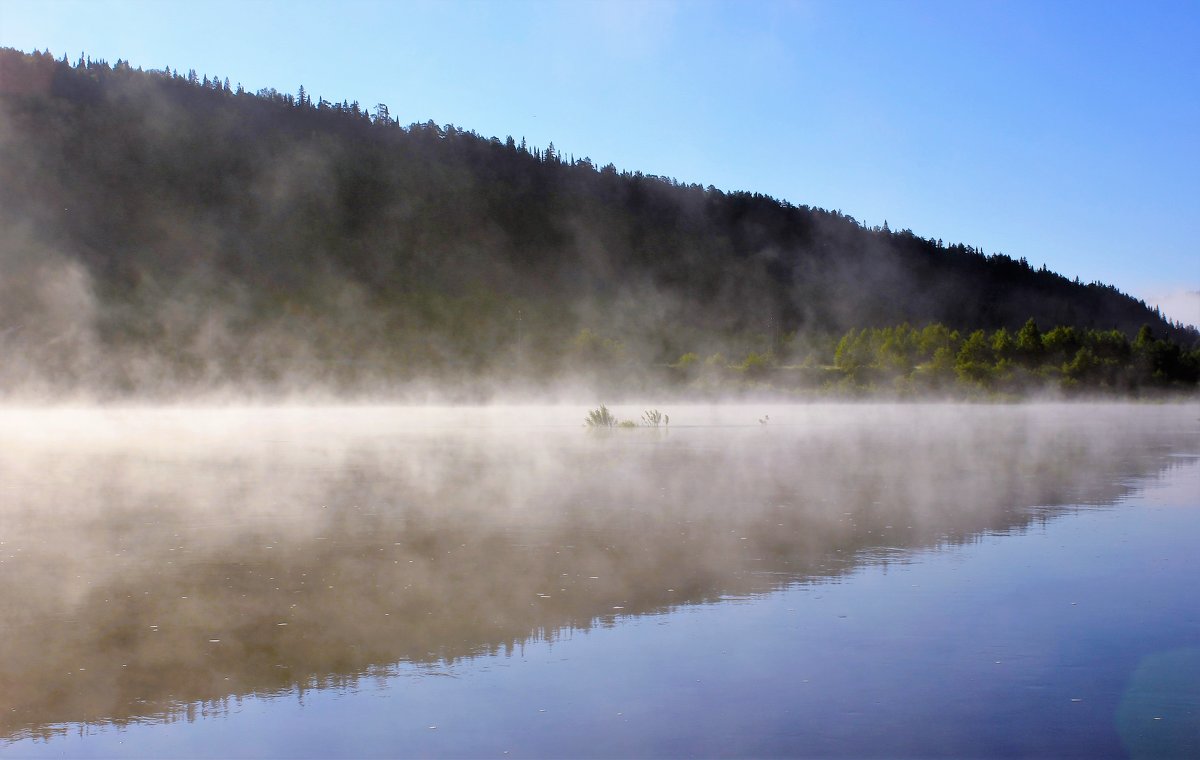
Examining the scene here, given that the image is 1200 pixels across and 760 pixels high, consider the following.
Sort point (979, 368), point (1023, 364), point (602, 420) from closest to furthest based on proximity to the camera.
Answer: point (602, 420)
point (979, 368)
point (1023, 364)

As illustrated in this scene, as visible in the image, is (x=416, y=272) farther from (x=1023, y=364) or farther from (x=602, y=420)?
(x=602, y=420)

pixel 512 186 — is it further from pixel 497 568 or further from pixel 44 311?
pixel 497 568

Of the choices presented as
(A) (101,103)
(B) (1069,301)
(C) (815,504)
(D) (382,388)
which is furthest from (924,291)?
(C) (815,504)

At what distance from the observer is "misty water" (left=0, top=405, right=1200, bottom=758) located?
5105 millimetres

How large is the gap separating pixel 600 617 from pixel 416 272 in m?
103

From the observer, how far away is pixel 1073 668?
5973 millimetres

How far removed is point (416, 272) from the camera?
107938mm

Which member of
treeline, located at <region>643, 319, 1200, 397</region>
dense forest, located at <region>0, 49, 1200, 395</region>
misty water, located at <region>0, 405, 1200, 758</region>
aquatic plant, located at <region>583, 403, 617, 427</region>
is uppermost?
dense forest, located at <region>0, 49, 1200, 395</region>

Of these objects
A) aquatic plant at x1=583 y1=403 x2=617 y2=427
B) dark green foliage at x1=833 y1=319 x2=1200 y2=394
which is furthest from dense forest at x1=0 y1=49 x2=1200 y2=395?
aquatic plant at x1=583 y1=403 x2=617 y2=427

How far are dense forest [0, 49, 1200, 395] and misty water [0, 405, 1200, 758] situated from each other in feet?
186

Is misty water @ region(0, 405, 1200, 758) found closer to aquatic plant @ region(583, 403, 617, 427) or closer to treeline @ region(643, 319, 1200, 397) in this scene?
aquatic plant @ region(583, 403, 617, 427)

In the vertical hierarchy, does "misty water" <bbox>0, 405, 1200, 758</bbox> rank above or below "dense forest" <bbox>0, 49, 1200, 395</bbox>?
below

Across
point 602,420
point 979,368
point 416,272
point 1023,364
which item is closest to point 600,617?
point 602,420

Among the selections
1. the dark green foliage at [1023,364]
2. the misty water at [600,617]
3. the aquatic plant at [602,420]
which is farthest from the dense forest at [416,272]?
the misty water at [600,617]
